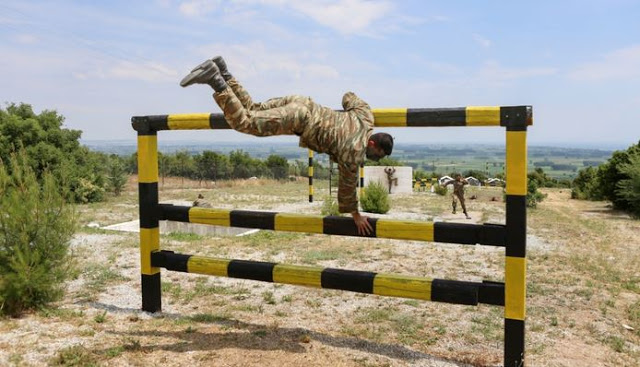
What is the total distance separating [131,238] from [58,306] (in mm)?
4186

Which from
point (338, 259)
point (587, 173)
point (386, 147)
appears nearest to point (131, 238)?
point (338, 259)

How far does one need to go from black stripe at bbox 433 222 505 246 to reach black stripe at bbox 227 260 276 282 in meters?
1.33

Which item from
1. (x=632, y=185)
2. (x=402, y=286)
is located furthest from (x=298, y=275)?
(x=632, y=185)

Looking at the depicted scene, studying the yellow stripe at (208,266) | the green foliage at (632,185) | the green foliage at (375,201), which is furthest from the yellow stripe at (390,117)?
the green foliage at (632,185)

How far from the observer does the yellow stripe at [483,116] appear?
3.34 m

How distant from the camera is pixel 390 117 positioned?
365 centimetres

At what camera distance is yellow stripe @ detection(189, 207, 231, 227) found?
4.23 meters

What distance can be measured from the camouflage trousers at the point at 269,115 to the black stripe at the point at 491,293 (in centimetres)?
161

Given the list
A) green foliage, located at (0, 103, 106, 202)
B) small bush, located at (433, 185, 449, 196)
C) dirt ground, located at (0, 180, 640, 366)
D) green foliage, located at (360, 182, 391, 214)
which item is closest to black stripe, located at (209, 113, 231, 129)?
dirt ground, located at (0, 180, 640, 366)

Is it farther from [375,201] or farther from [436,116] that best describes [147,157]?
[375,201]

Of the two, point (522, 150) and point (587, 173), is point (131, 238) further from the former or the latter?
point (587, 173)

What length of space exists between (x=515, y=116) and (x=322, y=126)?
1230 mm

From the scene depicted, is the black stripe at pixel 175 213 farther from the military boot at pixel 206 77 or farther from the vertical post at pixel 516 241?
the vertical post at pixel 516 241

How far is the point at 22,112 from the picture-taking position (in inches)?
726
